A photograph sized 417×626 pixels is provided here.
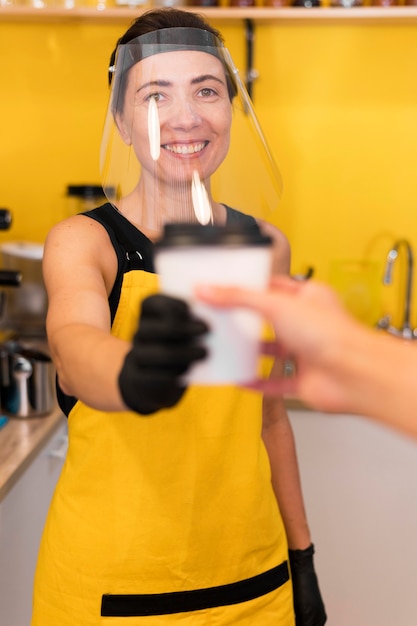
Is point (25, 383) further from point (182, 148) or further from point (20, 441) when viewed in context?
point (182, 148)

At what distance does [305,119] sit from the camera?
223 cm

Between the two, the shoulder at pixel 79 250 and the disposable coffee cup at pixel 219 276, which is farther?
the shoulder at pixel 79 250

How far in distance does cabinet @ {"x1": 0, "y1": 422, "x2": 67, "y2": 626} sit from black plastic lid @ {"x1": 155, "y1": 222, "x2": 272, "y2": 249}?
102 centimetres

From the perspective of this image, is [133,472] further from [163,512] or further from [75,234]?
[75,234]

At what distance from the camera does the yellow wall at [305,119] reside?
2180 mm

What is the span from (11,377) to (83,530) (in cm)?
67

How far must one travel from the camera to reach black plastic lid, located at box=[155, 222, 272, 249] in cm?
54

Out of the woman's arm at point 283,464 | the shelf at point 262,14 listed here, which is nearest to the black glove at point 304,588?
the woman's arm at point 283,464

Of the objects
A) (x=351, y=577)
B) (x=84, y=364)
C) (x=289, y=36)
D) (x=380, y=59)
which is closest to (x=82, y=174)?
(x=289, y=36)

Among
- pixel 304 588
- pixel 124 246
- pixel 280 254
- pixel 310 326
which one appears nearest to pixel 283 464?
pixel 304 588

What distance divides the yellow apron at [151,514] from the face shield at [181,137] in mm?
319

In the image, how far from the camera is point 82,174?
2314mm

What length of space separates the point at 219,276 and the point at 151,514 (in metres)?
0.61

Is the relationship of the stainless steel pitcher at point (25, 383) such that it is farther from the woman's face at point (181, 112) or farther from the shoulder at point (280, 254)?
the woman's face at point (181, 112)
